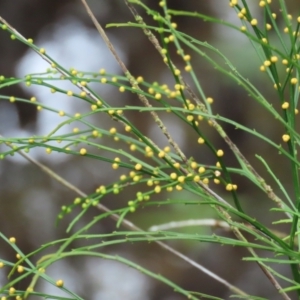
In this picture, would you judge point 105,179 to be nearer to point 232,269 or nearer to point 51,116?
point 51,116

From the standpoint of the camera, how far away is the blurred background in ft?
4.12

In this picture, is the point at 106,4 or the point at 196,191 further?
the point at 106,4

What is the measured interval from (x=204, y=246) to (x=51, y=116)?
0.51 meters

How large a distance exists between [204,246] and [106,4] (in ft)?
2.21

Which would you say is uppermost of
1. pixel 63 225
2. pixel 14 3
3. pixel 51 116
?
pixel 14 3

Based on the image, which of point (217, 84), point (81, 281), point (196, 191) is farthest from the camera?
point (217, 84)

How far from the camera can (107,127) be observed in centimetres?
132

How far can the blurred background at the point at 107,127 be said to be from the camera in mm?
1255

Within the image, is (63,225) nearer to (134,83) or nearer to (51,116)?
(51,116)

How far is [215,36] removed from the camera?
1324 mm

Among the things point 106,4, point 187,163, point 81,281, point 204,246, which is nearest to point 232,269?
point 204,246

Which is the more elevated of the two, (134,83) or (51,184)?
Result: (134,83)

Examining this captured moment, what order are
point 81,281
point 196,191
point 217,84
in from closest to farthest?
point 196,191 < point 81,281 < point 217,84

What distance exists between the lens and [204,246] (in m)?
1.27
